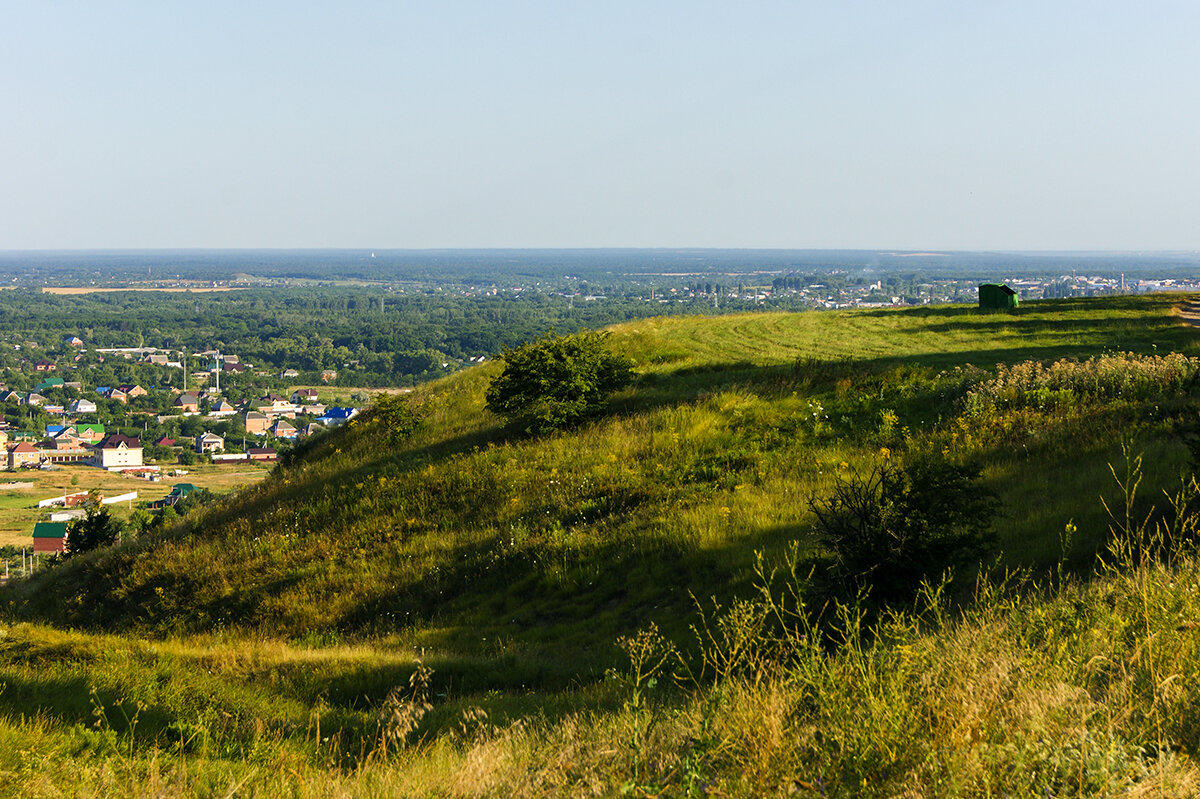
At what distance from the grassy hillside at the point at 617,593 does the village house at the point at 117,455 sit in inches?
2371

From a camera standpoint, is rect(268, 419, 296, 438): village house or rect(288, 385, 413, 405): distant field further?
rect(288, 385, 413, 405): distant field

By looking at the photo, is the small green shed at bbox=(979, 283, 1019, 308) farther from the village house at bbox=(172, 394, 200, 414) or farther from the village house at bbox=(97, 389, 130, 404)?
the village house at bbox=(97, 389, 130, 404)

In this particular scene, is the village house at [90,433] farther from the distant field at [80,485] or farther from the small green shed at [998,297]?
the small green shed at [998,297]

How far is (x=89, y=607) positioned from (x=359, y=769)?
12.1 m

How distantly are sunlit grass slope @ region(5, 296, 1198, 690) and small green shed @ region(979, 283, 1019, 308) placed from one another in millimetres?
6606

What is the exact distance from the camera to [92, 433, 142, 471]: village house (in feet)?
235

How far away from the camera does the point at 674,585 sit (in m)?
9.23

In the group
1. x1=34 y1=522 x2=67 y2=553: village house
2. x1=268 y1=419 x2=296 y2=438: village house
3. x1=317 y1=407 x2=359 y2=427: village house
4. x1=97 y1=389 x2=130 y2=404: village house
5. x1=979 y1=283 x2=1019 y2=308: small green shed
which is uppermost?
x1=979 y1=283 x2=1019 y2=308: small green shed

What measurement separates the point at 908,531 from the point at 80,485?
69.9 metres

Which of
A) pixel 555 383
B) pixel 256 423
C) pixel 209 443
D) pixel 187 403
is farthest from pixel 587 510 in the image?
pixel 187 403

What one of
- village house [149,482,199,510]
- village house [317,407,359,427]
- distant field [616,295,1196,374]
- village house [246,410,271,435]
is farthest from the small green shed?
village house [246,410,271,435]

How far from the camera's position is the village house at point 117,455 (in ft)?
235

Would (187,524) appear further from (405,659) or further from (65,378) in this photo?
(65,378)

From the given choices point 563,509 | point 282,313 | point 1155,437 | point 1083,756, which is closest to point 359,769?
point 1083,756
